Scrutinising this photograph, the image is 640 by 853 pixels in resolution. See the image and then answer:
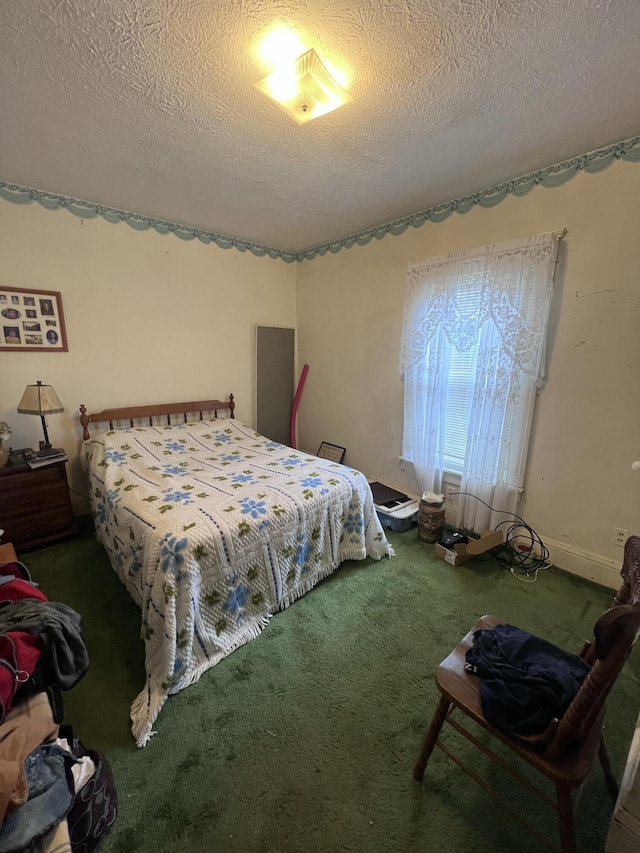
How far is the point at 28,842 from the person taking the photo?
0.73 m

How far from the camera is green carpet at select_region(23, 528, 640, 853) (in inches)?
41.3

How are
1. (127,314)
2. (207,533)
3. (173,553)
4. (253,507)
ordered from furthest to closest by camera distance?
1. (127,314)
2. (253,507)
3. (207,533)
4. (173,553)

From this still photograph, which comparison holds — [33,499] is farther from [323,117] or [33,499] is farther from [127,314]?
[323,117]

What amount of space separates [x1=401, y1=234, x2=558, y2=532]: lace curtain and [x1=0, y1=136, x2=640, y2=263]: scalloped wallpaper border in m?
0.33

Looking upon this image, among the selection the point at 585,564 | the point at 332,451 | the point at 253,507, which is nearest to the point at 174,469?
the point at 253,507

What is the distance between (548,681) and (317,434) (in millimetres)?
3148

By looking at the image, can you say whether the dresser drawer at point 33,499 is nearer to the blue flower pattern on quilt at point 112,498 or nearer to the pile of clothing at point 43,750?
the blue flower pattern on quilt at point 112,498

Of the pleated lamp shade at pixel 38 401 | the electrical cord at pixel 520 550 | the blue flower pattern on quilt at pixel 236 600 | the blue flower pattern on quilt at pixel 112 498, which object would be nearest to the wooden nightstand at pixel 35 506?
the pleated lamp shade at pixel 38 401

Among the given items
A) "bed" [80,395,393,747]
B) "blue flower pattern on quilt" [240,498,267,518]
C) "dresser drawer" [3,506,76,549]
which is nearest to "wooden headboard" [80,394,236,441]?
"bed" [80,395,393,747]

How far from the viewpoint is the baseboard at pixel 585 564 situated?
2094 mm

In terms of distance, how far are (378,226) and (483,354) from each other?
4.98 ft

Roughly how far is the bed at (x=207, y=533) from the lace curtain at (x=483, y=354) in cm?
85

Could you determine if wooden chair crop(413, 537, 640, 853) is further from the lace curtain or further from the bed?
the lace curtain

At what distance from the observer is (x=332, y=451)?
3764mm
